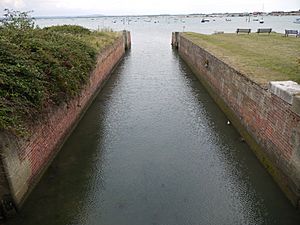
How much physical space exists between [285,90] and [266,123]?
1.37m

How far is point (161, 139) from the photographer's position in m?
9.58

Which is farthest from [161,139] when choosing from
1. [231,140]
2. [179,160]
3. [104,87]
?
[104,87]

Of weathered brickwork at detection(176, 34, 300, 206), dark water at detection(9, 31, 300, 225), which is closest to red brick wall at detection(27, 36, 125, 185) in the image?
dark water at detection(9, 31, 300, 225)

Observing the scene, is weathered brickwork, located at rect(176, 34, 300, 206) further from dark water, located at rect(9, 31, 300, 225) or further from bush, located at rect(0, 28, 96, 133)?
bush, located at rect(0, 28, 96, 133)

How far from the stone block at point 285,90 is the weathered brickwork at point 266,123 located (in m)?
0.14

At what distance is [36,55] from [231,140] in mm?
6251

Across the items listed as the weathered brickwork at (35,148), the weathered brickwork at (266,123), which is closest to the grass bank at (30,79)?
the weathered brickwork at (35,148)

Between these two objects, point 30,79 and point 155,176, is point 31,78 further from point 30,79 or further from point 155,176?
point 155,176

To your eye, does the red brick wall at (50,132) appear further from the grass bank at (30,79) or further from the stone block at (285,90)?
the stone block at (285,90)

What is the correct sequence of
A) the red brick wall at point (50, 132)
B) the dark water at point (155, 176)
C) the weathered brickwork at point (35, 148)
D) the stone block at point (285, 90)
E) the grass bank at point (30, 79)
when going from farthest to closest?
the red brick wall at point (50, 132)
the stone block at point (285, 90)
the dark water at point (155, 176)
the grass bank at point (30, 79)
the weathered brickwork at point (35, 148)

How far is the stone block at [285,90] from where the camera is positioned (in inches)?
245

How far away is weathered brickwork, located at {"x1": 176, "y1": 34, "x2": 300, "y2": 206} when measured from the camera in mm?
6176

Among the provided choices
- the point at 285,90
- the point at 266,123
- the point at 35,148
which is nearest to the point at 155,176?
the point at 35,148

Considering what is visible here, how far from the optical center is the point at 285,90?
647 centimetres
